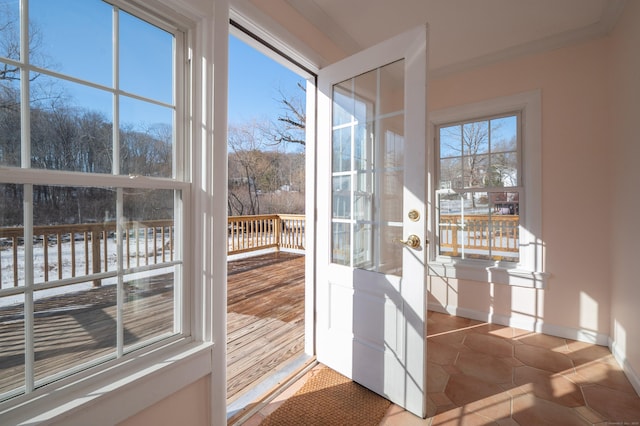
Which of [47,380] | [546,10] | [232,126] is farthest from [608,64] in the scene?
[232,126]

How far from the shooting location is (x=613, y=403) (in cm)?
175

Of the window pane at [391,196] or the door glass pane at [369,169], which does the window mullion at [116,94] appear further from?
the window pane at [391,196]

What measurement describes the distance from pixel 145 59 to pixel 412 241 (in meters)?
1.57

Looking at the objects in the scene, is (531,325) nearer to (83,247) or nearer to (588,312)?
(588,312)

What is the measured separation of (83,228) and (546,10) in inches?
129

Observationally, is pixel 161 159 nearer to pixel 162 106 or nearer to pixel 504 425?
pixel 162 106

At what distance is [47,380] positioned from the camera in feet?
3.32

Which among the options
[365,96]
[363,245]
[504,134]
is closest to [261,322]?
[363,245]

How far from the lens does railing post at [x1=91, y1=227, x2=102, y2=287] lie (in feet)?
3.68

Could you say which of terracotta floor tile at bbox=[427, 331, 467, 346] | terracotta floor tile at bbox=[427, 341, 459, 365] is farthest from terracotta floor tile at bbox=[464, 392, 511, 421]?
terracotta floor tile at bbox=[427, 331, 467, 346]

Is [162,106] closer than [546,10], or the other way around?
[162,106]

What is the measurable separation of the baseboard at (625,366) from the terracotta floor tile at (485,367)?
2.25 feet

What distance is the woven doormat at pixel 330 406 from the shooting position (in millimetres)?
1619

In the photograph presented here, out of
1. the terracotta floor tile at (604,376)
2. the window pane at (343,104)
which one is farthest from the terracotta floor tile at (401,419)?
the window pane at (343,104)
